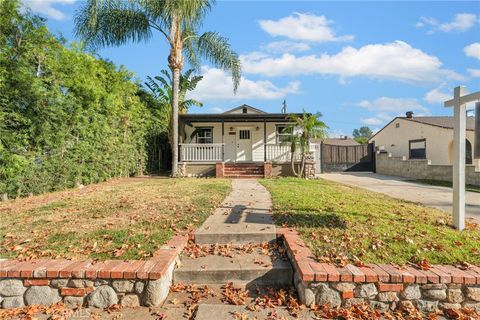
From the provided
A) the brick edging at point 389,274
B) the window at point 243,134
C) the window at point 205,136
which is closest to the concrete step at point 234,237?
the brick edging at point 389,274

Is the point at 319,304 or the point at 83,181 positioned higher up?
the point at 83,181

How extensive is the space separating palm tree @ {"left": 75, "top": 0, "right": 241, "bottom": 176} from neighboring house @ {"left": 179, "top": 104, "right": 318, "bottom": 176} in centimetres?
162

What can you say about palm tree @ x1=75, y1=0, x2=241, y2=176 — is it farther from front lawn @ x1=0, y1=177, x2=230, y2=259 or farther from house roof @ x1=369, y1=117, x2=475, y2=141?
house roof @ x1=369, y1=117, x2=475, y2=141

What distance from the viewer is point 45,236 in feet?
12.7

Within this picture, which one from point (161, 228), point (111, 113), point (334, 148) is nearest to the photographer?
point (161, 228)

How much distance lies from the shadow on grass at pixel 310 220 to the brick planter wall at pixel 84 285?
2229 mm

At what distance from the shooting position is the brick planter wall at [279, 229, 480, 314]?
2.73m

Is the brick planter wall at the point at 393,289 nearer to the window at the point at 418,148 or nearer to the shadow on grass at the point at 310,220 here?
the shadow on grass at the point at 310,220

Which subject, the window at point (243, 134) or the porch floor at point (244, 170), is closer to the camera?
the porch floor at point (244, 170)

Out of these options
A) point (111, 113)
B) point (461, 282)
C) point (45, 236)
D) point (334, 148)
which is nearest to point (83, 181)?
point (111, 113)

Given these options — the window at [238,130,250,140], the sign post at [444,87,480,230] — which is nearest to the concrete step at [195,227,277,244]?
the sign post at [444,87,480,230]

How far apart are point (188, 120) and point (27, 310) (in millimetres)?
13191

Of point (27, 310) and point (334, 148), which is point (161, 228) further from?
point (334, 148)

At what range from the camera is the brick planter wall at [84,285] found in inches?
111
